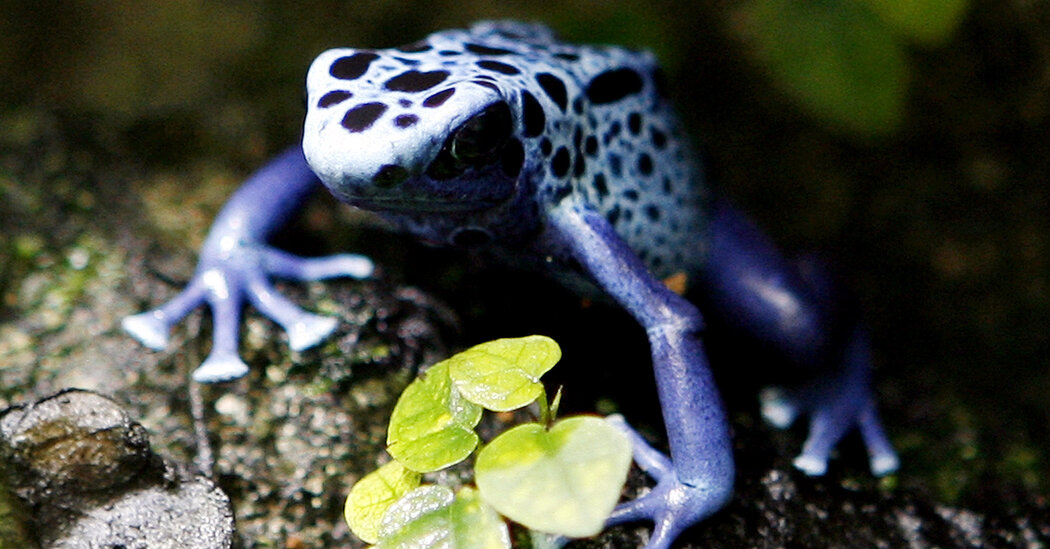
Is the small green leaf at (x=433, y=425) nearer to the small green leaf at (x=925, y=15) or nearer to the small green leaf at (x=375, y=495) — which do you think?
the small green leaf at (x=375, y=495)

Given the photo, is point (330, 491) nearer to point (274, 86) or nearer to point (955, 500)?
point (955, 500)

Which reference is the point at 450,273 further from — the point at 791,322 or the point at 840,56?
the point at 840,56

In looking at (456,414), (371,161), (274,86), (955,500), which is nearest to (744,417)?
(955,500)

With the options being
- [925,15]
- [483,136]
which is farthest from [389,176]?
[925,15]

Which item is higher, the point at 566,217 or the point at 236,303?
the point at 566,217

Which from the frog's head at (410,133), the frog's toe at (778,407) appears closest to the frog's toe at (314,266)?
the frog's head at (410,133)
